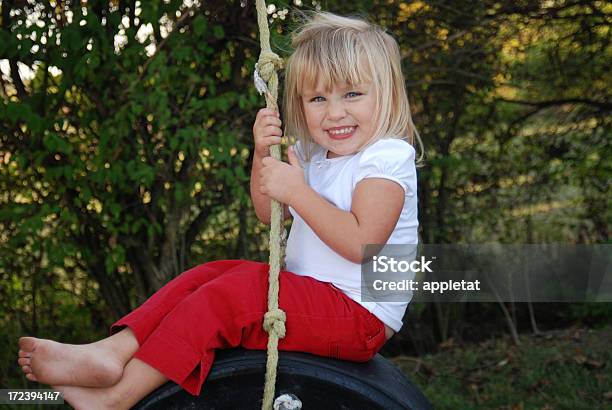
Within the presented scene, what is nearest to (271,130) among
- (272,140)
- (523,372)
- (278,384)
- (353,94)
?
(272,140)

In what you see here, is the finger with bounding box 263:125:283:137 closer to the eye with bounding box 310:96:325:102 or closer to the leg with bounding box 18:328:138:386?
the eye with bounding box 310:96:325:102

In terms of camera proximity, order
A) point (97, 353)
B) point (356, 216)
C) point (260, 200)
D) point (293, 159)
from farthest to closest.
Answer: point (260, 200), point (293, 159), point (356, 216), point (97, 353)

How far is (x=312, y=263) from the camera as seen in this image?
263 cm

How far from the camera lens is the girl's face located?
2592mm

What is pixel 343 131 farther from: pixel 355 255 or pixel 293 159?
pixel 355 255

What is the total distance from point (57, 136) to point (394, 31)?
207 centimetres

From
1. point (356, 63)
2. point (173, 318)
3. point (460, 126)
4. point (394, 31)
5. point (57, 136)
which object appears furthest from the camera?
point (460, 126)

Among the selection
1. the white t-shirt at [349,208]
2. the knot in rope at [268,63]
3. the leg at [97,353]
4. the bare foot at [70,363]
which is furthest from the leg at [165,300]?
the knot in rope at [268,63]

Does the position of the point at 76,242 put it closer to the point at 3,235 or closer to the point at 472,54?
the point at 3,235

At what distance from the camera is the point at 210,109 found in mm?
4301

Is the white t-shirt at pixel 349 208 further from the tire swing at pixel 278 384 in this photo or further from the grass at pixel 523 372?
the grass at pixel 523 372

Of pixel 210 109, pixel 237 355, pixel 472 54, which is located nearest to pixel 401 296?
pixel 237 355

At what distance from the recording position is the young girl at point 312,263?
2.35m

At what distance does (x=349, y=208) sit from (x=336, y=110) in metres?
0.30
